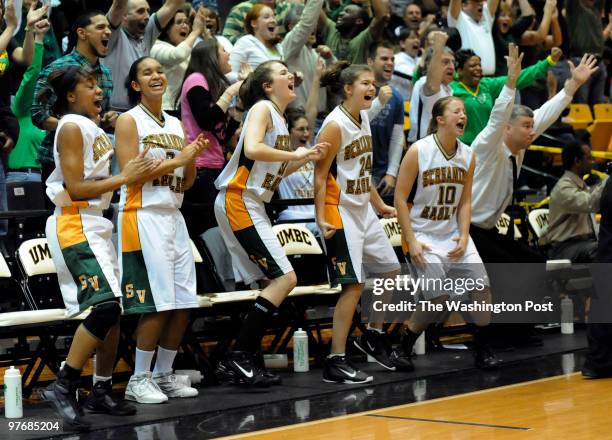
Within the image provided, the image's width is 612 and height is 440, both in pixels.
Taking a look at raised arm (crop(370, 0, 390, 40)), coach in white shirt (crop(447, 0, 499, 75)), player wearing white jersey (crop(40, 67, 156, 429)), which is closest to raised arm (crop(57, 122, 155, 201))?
player wearing white jersey (crop(40, 67, 156, 429))

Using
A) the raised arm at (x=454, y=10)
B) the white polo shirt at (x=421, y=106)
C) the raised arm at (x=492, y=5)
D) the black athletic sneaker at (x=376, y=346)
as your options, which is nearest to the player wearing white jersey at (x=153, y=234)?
the black athletic sneaker at (x=376, y=346)

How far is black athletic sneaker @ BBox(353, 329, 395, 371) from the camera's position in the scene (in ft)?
24.9

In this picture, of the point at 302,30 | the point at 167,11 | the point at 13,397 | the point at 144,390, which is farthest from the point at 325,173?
the point at 302,30

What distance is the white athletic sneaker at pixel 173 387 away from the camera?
6717 mm

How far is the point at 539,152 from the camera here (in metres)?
12.7

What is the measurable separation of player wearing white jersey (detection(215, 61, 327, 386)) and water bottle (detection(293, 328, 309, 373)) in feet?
1.13

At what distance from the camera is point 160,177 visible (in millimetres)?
6562

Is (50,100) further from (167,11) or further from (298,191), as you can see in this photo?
(298,191)

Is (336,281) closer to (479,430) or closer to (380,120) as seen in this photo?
(479,430)

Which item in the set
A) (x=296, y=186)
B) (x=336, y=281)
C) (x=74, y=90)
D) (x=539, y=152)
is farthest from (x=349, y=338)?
(x=539, y=152)

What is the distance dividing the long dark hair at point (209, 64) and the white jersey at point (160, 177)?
4.42ft

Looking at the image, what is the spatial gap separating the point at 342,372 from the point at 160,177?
1747mm

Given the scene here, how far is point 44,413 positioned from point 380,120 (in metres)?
4.49

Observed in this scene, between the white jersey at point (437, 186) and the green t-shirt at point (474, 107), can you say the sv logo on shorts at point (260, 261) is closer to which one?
the white jersey at point (437, 186)
